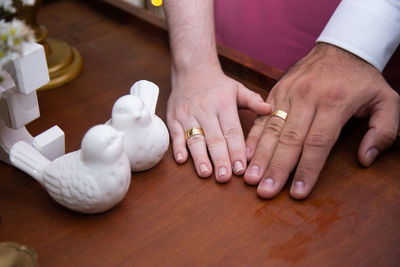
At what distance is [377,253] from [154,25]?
69 centimetres

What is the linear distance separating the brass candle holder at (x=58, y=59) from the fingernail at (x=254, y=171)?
17.3 inches

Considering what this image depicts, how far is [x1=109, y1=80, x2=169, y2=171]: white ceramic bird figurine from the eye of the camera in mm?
588

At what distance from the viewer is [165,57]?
96 centimetres

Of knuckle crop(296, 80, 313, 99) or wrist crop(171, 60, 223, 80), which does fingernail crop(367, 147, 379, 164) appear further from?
wrist crop(171, 60, 223, 80)

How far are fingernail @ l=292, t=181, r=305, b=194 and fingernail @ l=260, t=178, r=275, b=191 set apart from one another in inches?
1.3

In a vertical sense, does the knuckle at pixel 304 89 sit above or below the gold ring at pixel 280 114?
above

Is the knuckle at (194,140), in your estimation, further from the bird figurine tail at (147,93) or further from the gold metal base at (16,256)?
the gold metal base at (16,256)

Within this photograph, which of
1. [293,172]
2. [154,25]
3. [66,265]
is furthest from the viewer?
[154,25]

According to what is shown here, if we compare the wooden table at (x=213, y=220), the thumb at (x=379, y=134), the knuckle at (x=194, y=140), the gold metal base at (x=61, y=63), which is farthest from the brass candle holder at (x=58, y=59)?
the thumb at (x=379, y=134)

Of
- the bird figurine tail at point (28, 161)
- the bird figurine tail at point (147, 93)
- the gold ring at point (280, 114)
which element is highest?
the bird figurine tail at point (147, 93)

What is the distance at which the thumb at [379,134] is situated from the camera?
699mm

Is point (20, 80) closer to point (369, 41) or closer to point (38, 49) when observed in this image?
point (38, 49)

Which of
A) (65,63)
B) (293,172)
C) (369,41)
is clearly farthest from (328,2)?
(65,63)

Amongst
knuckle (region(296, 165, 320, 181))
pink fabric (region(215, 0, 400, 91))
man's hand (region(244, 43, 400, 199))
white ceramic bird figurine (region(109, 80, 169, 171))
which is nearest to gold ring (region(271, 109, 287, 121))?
man's hand (region(244, 43, 400, 199))
